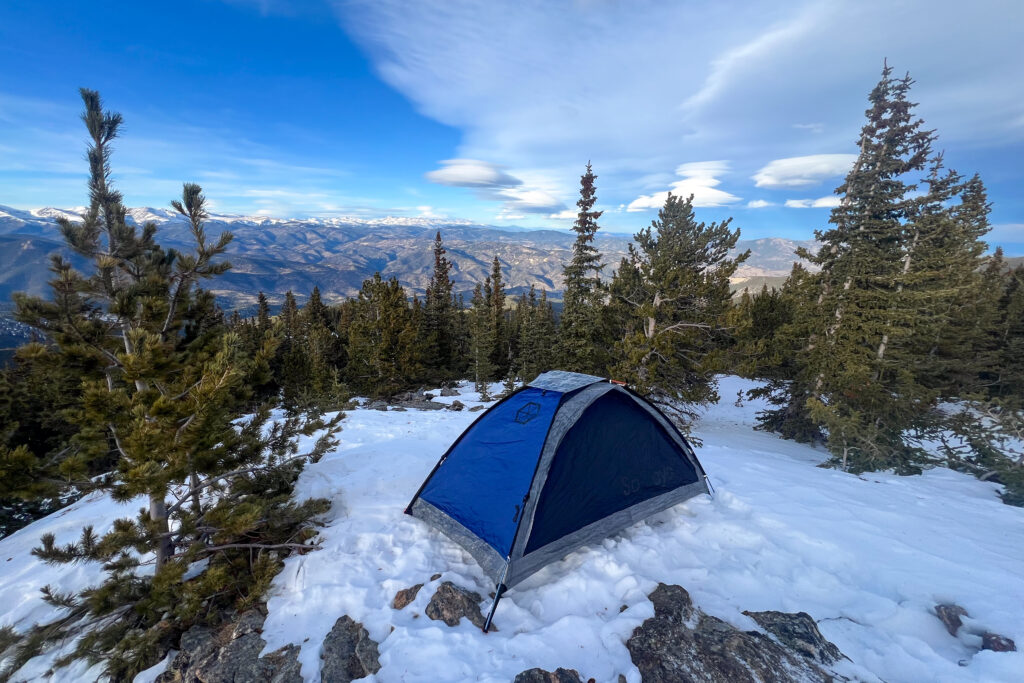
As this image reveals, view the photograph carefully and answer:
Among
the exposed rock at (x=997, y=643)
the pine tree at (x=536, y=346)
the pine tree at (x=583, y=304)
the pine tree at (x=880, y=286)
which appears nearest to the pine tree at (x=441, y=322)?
the pine tree at (x=536, y=346)

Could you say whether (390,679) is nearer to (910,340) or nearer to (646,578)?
(646,578)

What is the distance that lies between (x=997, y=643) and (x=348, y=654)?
24.3 ft

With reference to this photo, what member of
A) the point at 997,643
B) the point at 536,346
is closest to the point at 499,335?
the point at 536,346

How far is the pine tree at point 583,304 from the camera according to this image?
18.5 metres

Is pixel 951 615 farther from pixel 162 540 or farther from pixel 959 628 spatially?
pixel 162 540

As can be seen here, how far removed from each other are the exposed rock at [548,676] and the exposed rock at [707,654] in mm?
764

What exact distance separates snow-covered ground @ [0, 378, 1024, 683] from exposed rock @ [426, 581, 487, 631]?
0.41ft

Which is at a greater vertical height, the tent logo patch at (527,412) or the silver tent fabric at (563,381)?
the silver tent fabric at (563,381)

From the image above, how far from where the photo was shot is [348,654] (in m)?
4.41

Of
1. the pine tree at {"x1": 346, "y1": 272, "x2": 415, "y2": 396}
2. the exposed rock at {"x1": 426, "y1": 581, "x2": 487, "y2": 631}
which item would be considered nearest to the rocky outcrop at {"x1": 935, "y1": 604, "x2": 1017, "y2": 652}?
the exposed rock at {"x1": 426, "y1": 581, "x2": 487, "y2": 631}

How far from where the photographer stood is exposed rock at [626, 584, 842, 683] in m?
4.12

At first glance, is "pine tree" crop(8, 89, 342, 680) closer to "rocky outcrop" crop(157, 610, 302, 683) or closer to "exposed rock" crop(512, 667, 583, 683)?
"rocky outcrop" crop(157, 610, 302, 683)

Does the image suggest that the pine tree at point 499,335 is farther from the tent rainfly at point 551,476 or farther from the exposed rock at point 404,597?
the exposed rock at point 404,597

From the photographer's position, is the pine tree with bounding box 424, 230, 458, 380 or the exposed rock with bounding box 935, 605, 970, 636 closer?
the exposed rock with bounding box 935, 605, 970, 636
